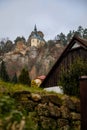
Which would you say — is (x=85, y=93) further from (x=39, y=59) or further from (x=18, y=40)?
(x=18, y=40)

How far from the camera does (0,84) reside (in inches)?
422

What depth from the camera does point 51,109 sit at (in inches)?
436

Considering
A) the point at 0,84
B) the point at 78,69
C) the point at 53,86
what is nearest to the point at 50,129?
the point at 0,84

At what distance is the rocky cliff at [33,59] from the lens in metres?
72.2

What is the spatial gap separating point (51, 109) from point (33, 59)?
65.5 meters

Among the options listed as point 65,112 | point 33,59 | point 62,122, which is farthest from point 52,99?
point 33,59

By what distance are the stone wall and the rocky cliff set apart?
190 ft

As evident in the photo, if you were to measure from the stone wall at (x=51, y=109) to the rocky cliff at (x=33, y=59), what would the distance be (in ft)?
190

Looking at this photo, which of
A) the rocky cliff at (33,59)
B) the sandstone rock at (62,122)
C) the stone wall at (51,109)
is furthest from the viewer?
the rocky cliff at (33,59)

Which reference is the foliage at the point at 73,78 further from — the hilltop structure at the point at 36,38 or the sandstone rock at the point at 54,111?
the hilltop structure at the point at 36,38

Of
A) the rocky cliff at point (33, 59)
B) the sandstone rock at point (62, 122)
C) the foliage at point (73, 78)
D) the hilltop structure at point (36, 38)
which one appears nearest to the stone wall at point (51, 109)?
the sandstone rock at point (62, 122)

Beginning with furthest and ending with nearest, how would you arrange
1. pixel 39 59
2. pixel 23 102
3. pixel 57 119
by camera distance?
pixel 39 59 → pixel 57 119 → pixel 23 102

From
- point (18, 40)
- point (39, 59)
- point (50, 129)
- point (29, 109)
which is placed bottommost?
point (50, 129)

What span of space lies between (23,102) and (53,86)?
13.5 meters
